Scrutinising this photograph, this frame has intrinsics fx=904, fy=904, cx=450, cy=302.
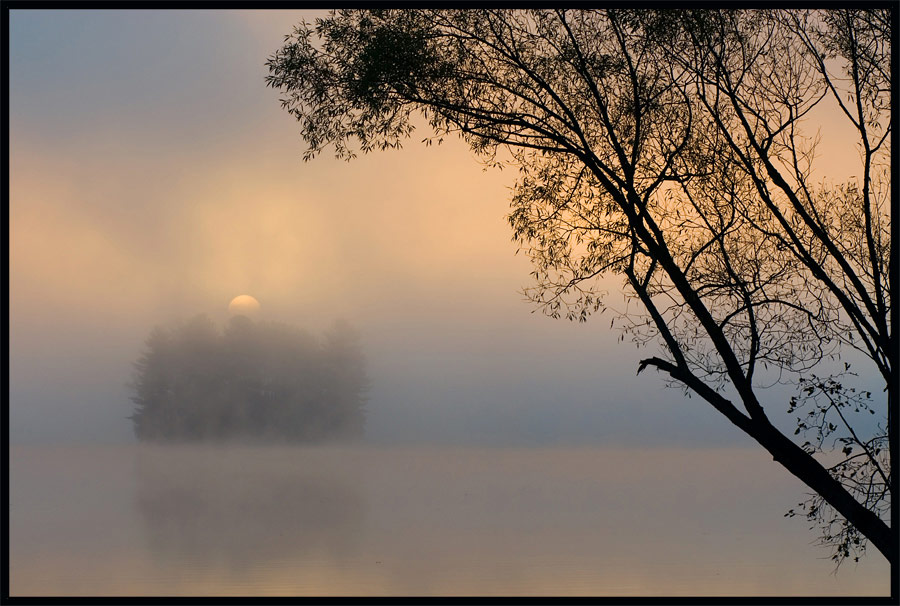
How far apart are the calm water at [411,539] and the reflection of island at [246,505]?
290 millimetres

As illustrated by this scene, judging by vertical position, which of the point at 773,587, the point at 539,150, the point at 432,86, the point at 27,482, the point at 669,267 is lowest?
the point at 773,587

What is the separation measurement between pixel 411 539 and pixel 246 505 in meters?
38.1

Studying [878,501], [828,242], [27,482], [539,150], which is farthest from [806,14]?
[27,482]

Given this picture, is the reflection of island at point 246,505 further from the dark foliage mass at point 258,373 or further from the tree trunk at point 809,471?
the tree trunk at point 809,471

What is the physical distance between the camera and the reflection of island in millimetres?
40656

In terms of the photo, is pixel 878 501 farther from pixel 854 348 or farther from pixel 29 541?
pixel 29 541

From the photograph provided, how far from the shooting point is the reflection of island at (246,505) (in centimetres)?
4066

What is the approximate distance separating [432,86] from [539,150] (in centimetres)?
168

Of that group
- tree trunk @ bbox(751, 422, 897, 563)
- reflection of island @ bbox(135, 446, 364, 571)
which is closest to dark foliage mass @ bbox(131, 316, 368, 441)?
reflection of island @ bbox(135, 446, 364, 571)

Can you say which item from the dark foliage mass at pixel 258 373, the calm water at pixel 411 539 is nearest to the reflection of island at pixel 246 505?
the calm water at pixel 411 539

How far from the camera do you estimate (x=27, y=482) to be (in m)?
108

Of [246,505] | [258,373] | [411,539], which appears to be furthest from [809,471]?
[258,373]

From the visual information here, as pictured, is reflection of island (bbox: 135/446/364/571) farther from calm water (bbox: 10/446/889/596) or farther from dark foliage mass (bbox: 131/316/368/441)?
dark foliage mass (bbox: 131/316/368/441)

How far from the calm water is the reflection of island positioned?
0.29m
